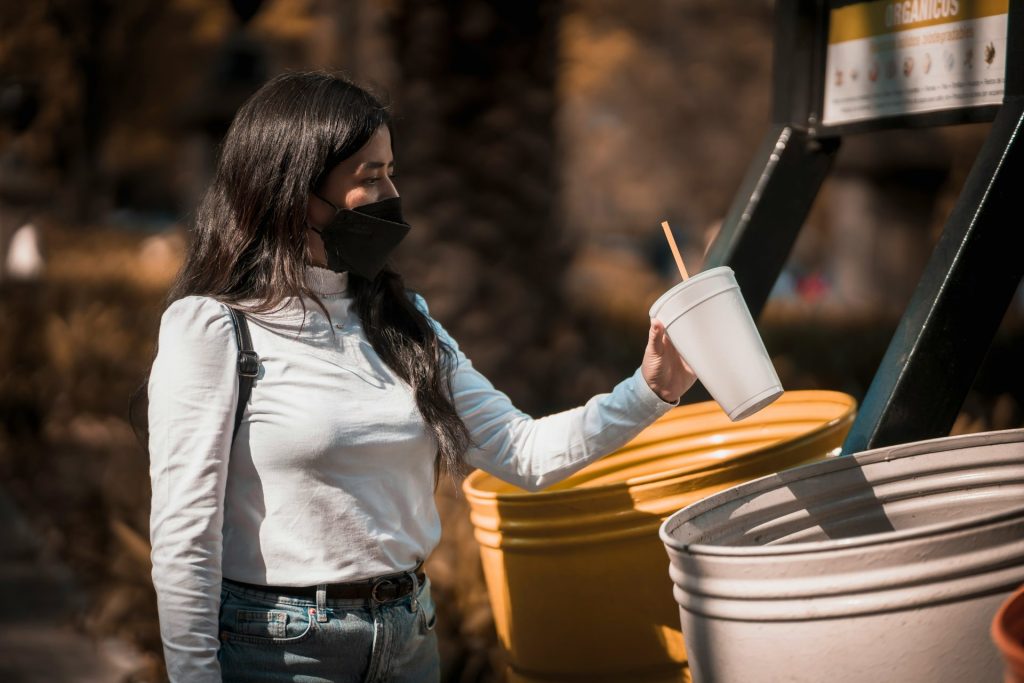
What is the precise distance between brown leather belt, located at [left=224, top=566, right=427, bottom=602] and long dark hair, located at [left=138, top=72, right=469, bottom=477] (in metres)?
0.25

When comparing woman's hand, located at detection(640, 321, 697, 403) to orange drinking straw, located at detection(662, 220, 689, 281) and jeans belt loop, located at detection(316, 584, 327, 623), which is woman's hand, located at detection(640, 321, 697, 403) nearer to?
orange drinking straw, located at detection(662, 220, 689, 281)

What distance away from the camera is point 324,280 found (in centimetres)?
238

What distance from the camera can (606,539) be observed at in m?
2.41

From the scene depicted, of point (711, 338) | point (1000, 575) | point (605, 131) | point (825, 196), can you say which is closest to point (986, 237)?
point (711, 338)

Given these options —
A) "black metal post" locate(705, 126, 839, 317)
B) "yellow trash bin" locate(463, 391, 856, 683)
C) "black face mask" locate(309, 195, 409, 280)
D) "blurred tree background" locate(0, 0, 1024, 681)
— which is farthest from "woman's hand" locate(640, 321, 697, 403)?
"black metal post" locate(705, 126, 839, 317)

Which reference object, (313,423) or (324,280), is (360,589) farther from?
(324,280)

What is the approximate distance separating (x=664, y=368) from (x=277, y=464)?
2.38 ft

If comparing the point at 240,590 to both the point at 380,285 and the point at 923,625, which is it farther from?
the point at 923,625

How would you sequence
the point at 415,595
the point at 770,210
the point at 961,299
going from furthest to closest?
the point at 770,210, the point at 961,299, the point at 415,595

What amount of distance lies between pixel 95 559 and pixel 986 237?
13.9 feet

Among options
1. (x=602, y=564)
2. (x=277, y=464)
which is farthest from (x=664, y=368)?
(x=277, y=464)

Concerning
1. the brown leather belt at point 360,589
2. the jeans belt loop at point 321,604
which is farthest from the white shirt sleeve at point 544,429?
the jeans belt loop at point 321,604

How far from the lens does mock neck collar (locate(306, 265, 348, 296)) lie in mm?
2359

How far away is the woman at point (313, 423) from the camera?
212 centimetres
